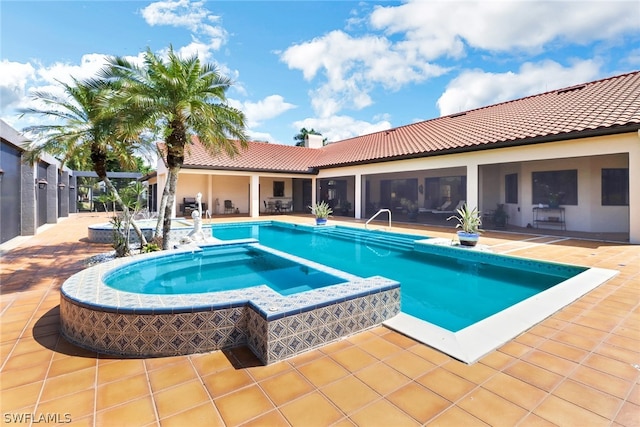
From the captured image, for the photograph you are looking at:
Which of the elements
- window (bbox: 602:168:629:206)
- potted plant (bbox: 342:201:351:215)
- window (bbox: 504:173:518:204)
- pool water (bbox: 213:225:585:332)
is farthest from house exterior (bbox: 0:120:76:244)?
window (bbox: 602:168:629:206)

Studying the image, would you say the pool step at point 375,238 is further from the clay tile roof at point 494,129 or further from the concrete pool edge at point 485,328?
the concrete pool edge at point 485,328

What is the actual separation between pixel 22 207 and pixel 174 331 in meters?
13.4

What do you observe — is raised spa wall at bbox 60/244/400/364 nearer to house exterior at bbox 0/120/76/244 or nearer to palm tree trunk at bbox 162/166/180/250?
palm tree trunk at bbox 162/166/180/250

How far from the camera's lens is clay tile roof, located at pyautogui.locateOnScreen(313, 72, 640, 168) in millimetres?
10164

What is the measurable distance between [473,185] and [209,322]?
12223mm

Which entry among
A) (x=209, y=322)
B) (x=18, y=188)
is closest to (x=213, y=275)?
(x=209, y=322)

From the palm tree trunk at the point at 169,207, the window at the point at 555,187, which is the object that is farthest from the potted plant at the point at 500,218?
the palm tree trunk at the point at 169,207

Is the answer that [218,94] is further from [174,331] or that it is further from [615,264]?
[615,264]

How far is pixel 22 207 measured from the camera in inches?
482

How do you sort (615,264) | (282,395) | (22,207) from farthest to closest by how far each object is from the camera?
(22,207)
(615,264)
(282,395)

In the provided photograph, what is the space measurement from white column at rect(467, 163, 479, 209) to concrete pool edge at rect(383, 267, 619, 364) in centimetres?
822

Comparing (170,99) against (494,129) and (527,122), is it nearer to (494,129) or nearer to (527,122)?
(494,129)

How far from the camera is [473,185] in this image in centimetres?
1288

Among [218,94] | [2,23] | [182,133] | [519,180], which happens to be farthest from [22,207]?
[519,180]
